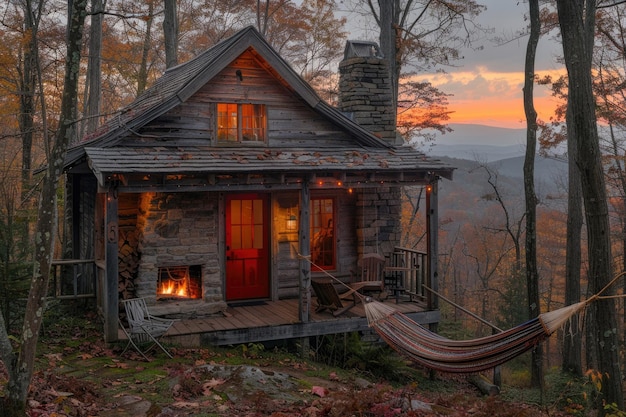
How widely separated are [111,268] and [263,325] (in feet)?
9.32

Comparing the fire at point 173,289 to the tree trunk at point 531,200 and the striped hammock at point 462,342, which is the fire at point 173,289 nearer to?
the striped hammock at point 462,342

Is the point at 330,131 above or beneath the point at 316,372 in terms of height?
above

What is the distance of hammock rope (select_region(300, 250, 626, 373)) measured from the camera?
6.40 meters

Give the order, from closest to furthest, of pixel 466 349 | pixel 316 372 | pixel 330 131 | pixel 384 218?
pixel 466 349, pixel 316 372, pixel 330 131, pixel 384 218

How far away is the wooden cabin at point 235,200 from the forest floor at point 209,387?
2.24 ft

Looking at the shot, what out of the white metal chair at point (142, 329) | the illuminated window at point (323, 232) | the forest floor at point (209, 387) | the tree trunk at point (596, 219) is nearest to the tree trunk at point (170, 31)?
the illuminated window at point (323, 232)

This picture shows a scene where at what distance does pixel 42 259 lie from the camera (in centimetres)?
571

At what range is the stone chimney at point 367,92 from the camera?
1418 centimetres

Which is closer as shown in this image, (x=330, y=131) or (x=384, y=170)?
(x=384, y=170)

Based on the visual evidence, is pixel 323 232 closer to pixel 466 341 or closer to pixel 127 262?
pixel 127 262

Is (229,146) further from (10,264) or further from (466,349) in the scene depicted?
(466,349)

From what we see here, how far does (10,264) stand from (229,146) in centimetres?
459

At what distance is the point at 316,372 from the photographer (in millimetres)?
9781

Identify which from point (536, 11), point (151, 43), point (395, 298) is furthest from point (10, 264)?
point (151, 43)
